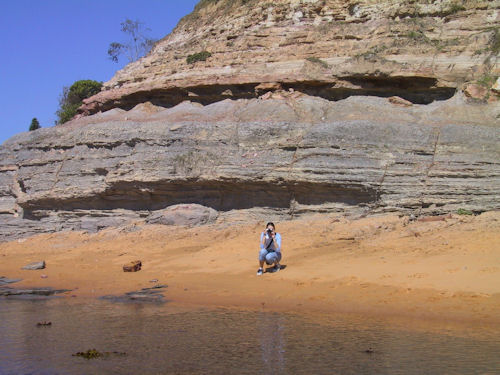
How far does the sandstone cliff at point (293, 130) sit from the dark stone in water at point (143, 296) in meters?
4.82

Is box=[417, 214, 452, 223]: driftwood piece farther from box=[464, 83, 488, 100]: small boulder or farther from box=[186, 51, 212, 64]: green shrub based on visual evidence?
box=[186, 51, 212, 64]: green shrub

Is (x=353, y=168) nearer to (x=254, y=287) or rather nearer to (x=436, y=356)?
(x=254, y=287)

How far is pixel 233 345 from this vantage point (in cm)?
673

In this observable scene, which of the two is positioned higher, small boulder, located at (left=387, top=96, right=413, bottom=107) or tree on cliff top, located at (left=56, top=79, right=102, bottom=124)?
tree on cliff top, located at (left=56, top=79, right=102, bottom=124)

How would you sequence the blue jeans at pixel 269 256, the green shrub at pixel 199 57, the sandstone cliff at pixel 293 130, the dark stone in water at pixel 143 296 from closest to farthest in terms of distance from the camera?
the dark stone in water at pixel 143 296, the blue jeans at pixel 269 256, the sandstone cliff at pixel 293 130, the green shrub at pixel 199 57

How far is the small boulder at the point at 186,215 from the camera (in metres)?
15.6

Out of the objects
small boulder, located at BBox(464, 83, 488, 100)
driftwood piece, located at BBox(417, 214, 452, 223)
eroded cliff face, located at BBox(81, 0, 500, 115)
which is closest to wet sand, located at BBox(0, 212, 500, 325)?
driftwood piece, located at BBox(417, 214, 452, 223)

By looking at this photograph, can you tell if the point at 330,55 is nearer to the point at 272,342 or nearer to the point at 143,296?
the point at 143,296

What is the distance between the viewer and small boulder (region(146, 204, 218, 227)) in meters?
15.6

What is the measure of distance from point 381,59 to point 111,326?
12325mm

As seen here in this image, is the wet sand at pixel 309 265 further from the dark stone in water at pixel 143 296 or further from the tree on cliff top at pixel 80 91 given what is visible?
the tree on cliff top at pixel 80 91

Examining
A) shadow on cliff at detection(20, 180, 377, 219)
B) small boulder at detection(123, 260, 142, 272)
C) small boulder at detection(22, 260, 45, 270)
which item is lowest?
small boulder at detection(123, 260, 142, 272)

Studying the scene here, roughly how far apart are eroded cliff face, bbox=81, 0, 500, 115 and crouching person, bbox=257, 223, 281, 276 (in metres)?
7.05

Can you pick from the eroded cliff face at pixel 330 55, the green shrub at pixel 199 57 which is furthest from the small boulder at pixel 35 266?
the green shrub at pixel 199 57
